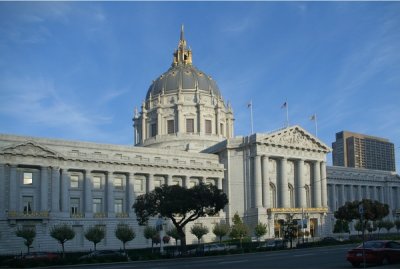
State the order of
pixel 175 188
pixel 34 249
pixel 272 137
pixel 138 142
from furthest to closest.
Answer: pixel 138 142 < pixel 272 137 < pixel 34 249 < pixel 175 188

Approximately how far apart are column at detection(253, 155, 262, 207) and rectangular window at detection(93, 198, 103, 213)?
2687cm

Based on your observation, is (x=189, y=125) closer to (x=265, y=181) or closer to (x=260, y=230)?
(x=265, y=181)

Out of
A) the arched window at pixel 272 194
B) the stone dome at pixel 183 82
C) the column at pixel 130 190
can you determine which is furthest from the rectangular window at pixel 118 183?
the stone dome at pixel 183 82

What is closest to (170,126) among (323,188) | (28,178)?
(323,188)

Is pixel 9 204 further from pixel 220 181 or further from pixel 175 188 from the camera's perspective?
pixel 220 181

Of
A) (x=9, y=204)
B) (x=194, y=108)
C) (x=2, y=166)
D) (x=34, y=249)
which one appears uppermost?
(x=194, y=108)

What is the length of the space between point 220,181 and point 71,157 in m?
29.4

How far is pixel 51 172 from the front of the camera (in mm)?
80750

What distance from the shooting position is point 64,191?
3231 inches

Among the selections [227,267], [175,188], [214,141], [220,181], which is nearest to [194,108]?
[214,141]

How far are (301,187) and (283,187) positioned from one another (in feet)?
15.7

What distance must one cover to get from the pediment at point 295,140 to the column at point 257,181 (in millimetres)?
3833

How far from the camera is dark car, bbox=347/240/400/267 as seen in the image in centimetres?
3431

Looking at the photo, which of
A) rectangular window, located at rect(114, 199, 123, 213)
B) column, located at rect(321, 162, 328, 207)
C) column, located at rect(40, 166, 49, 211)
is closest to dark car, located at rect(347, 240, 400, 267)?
column, located at rect(40, 166, 49, 211)
